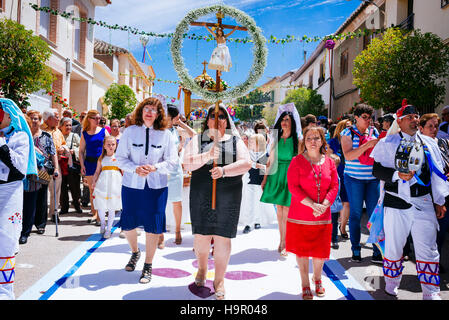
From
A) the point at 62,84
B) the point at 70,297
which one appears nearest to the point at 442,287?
the point at 70,297

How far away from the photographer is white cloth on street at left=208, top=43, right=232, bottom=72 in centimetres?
417

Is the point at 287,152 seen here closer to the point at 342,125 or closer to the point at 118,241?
the point at 342,125

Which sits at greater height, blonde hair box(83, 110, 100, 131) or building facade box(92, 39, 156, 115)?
building facade box(92, 39, 156, 115)

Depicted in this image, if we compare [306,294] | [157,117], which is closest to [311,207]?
[306,294]

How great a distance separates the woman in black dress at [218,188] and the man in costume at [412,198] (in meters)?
1.60

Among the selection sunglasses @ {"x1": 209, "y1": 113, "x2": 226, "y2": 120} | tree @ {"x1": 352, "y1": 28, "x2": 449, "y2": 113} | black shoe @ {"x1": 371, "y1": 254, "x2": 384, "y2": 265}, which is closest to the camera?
sunglasses @ {"x1": 209, "y1": 113, "x2": 226, "y2": 120}

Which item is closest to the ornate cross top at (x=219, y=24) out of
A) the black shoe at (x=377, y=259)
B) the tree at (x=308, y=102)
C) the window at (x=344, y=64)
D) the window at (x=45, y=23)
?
the black shoe at (x=377, y=259)

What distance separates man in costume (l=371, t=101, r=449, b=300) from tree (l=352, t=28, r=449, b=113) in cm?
820

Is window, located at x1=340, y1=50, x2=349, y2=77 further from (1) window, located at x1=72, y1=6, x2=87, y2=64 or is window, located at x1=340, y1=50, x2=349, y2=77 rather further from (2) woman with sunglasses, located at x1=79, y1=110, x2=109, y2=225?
(2) woman with sunglasses, located at x1=79, y1=110, x2=109, y2=225

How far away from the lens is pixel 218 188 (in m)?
3.92

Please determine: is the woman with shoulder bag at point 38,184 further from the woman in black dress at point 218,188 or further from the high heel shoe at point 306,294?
the high heel shoe at point 306,294

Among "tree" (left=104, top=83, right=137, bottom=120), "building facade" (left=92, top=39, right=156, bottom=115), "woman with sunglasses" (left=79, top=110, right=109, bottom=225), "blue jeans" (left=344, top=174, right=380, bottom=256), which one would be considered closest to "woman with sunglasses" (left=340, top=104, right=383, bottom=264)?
"blue jeans" (left=344, top=174, right=380, bottom=256)

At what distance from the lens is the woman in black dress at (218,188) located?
3.87m

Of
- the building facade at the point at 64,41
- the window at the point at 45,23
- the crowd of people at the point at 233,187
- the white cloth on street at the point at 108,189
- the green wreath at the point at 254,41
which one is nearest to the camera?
the crowd of people at the point at 233,187
